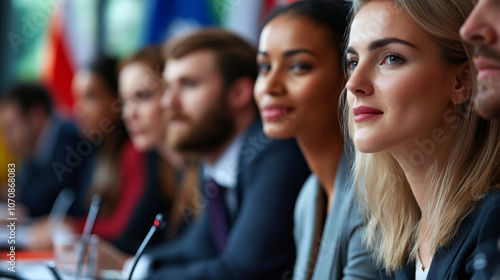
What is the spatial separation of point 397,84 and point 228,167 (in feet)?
3.21

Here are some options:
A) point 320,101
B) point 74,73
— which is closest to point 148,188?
point 320,101

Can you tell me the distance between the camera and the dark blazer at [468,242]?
0.84m

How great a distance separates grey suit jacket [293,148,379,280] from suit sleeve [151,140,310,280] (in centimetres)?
10

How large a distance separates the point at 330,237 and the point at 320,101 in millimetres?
282

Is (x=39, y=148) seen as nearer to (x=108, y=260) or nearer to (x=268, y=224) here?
(x=108, y=260)

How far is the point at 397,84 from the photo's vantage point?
918mm

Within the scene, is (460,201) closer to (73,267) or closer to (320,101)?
(320,101)

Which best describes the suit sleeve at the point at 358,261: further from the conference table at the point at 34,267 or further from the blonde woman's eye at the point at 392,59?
the conference table at the point at 34,267

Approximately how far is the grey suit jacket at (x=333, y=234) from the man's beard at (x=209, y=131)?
0.46 meters

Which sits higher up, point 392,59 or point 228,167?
point 392,59

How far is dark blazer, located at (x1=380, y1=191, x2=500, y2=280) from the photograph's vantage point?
2.74 ft

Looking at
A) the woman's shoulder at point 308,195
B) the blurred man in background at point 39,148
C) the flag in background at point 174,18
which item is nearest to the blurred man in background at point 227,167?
the woman's shoulder at point 308,195

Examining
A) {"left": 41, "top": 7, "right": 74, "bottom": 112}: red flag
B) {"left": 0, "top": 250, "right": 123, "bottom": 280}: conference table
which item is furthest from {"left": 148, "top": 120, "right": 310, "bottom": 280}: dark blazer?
{"left": 41, "top": 7, "right": 74, "bottom": 112}: red flag

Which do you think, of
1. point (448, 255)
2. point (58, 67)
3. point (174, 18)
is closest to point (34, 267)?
point (448, 255)
